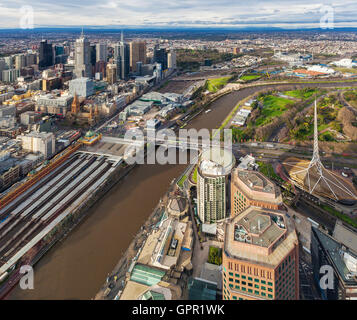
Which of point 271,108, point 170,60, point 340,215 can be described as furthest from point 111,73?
point 340,215

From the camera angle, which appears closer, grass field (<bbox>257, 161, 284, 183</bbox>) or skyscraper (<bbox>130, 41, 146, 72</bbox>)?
grass field (<bbox>257, 161, 284, 183</bbox>)

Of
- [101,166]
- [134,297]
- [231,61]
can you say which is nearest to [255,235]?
[134,297]

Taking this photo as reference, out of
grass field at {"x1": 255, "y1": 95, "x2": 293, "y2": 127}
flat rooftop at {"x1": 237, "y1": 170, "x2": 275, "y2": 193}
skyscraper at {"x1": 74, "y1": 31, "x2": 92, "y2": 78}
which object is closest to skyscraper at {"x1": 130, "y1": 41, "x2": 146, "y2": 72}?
skyscraper at {"x1": 74, "y1": 31, "x2": 92, "y2": 78}

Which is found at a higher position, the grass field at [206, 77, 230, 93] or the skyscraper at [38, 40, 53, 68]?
the skyscraper at [38, 40, 53, 68]

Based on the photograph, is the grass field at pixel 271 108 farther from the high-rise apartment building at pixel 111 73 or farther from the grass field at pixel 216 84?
the high-rise apartment building at pixel 111 73

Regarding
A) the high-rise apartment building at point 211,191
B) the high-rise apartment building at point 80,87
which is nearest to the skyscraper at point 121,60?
the high-rise apartment building at point 80,87

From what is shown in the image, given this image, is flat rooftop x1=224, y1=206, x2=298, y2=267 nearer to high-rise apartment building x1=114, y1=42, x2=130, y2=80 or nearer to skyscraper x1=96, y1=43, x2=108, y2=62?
high-rise apartment building x1=114, y1=42, x2=130, y2=80

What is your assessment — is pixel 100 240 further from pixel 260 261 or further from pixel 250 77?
pixel 250 77
